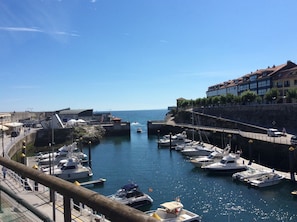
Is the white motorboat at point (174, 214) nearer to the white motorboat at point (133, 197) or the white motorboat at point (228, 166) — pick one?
the white motorboat at point (133, 197)

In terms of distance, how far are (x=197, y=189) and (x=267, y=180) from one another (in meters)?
6.37

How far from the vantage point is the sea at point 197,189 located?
23422 millimetres

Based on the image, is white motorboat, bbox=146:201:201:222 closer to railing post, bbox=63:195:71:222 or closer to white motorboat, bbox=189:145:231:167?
railing post, bbox=63:195:71:222

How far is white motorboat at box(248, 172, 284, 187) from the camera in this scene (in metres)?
29.3

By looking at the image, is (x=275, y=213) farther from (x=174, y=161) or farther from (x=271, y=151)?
(x=174, y=161)

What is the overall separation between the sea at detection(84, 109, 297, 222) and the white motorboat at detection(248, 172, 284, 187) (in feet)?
1.48

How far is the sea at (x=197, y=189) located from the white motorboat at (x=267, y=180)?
452 millimetres

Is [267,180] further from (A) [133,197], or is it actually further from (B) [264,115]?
(B) [264,115]

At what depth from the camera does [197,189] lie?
30.0 metres

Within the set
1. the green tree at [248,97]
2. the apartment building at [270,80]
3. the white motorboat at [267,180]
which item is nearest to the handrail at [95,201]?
the white motorboat at [267,180]

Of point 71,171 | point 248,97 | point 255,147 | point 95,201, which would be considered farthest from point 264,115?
point 95,201

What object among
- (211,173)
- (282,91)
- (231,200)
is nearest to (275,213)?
(231,200)

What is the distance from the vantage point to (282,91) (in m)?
74.8

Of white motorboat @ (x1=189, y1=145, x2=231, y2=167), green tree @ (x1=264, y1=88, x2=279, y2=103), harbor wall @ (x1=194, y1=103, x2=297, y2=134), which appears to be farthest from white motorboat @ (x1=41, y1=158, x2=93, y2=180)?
green tree @ (x1=264, y1=88, x2=279, y2=103)
